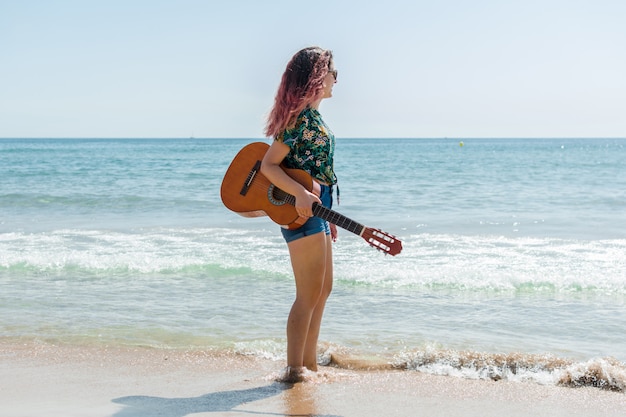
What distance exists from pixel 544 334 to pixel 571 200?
12.0 m

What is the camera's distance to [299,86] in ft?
11.8

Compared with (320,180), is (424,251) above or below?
below

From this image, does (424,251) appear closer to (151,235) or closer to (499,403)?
(151,235)

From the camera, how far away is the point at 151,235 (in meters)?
10.8

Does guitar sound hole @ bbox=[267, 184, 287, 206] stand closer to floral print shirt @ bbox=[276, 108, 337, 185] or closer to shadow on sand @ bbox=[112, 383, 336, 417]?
floral print shirt @ bbox=[276, 108, 337, 185]

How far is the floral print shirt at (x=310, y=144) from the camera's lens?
359 centimetres

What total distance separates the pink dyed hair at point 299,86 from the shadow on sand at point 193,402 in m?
1.31

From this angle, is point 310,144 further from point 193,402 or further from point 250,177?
point 193,402

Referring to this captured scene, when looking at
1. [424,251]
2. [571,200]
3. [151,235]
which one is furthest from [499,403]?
[571,200]

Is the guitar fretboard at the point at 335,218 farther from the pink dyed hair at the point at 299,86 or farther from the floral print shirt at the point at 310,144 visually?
the pink dyed hair at the point at 299,86

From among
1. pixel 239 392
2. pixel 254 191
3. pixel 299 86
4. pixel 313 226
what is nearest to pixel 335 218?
pixel 313 226

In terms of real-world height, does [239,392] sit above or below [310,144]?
below

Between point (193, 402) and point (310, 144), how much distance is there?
1383 millimetres

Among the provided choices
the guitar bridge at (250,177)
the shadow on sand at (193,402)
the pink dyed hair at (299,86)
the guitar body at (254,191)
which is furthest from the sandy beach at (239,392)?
the pink dyed hair at (299,86)
